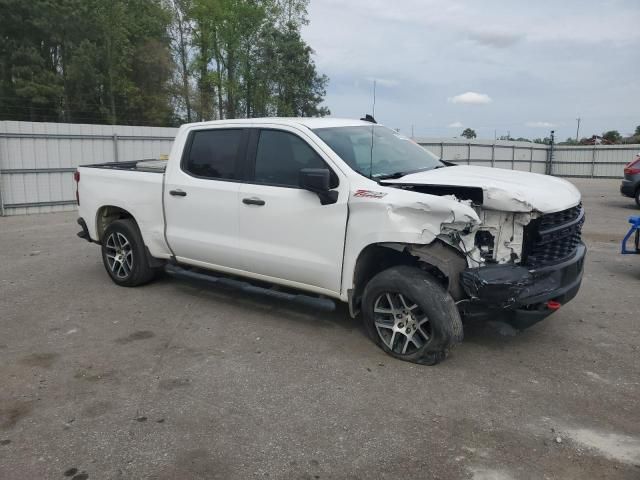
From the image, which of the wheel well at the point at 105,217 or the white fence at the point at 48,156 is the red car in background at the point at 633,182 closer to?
the wheel well at the point at 105,217

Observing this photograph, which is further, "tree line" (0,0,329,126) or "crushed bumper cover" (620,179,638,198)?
"tree line" (0,0,329,126)

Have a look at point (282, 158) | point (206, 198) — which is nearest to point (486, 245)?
point (282, 158)

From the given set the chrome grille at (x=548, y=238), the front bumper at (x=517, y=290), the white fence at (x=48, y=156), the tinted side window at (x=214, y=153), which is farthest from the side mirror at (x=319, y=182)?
the white fence at (x=48, y=156)

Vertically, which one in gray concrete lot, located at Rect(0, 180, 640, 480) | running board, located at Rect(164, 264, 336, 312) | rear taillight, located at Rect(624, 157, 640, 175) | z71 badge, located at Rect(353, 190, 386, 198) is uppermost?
rear taillight, located at Rect(624, 157, 640, 175)

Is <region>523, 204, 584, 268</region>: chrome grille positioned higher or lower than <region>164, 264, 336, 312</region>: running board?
higher

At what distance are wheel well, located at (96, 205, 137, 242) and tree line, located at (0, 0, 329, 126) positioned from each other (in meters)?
27.9

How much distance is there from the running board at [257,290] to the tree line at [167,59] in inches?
1153

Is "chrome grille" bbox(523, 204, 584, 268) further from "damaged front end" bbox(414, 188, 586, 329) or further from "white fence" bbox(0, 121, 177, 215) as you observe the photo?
"white fence" bbox(0, 121, 177, 215)

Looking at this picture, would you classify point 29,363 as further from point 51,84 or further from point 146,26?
point 146,26

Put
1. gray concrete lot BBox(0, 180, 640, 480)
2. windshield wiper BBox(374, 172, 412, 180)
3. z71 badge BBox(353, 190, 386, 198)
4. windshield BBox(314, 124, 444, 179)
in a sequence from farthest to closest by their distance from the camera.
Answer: windshield BBox(314, 124, 444, 179)
windshield wiper BBox(374, 172, 412, 180)
z71 badge BBox(353, 190, 386, 198)
gray concrete lot BBox(0, 180, 640, 480)

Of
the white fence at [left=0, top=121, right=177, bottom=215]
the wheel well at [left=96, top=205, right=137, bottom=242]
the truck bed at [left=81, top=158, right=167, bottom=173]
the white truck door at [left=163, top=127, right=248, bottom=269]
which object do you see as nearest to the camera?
the white truck door at [left=163, top=127, right=248, bottom=269]

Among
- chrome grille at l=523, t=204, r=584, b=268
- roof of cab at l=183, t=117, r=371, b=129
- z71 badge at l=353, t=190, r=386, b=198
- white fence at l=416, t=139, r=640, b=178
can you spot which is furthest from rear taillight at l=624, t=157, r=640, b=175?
z71 badge at l=353, t=190, r=386, b=198

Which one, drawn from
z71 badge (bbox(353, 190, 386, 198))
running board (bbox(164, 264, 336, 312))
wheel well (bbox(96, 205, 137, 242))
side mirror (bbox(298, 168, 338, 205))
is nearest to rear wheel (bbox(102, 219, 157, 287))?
wheel well (bbox(96, 205, 137, 242))

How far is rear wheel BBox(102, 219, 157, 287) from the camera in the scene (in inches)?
247
